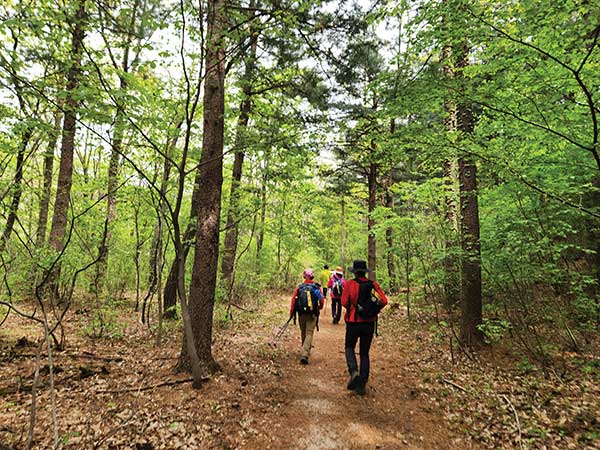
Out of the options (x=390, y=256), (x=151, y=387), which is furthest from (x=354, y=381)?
(x=390, y=256)

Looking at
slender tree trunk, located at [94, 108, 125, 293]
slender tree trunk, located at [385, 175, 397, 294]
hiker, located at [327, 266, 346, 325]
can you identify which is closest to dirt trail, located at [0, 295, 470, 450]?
slender tree trunk, located at [94, 108, 125, 293]

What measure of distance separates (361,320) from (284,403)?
1.85 m

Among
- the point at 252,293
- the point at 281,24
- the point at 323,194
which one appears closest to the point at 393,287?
the point at 323,194

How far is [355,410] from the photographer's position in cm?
473

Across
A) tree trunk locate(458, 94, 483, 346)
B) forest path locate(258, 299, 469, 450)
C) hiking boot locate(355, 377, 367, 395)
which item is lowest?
forest path locate(258, 299, 469, 450)

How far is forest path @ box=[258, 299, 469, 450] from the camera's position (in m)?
3.94

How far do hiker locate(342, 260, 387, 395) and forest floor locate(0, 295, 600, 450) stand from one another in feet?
1.05

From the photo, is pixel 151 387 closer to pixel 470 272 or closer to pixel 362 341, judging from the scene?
pixel 362 341

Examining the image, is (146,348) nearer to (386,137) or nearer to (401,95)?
(386,137)

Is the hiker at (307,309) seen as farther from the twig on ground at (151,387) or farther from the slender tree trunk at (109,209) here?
the slender tree trunk at (109,209)

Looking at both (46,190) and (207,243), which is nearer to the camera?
Answer: (207,243)

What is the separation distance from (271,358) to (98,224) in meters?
6.49

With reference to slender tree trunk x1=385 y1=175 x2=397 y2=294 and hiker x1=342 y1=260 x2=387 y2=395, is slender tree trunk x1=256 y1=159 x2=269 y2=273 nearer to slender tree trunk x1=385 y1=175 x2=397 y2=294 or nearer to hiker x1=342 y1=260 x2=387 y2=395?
hiker x1=342 y1=260 x2=387 y2=395

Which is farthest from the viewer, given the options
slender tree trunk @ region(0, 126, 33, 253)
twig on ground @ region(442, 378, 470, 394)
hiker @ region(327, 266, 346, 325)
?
hiker @ region(327, 266, 346, 325)
